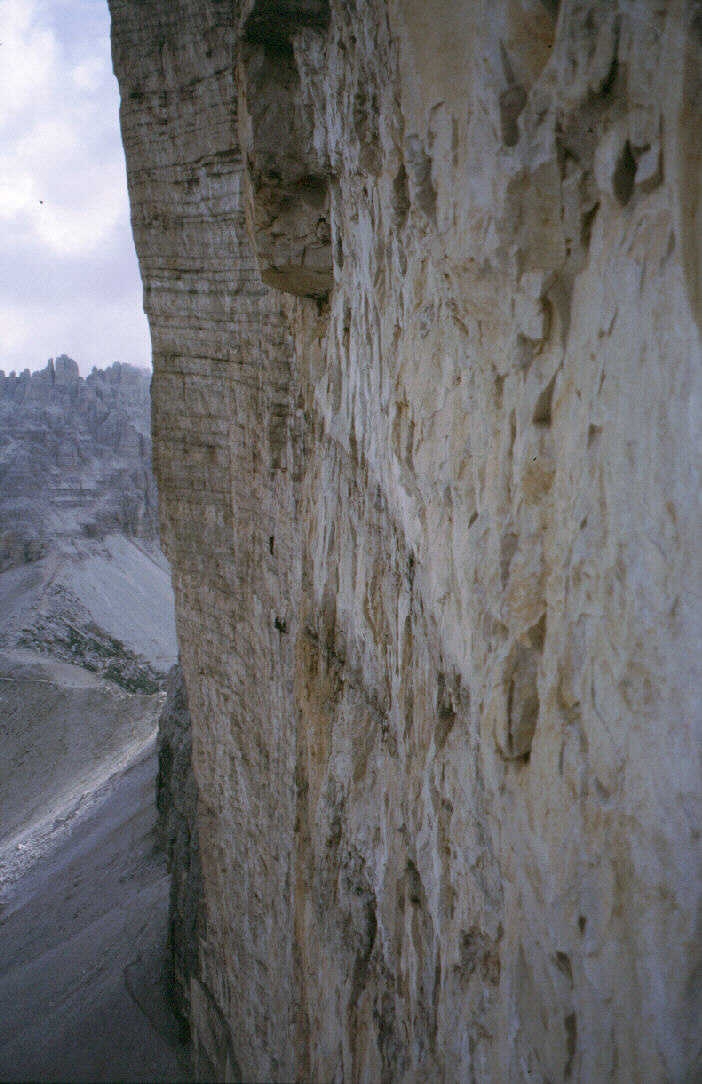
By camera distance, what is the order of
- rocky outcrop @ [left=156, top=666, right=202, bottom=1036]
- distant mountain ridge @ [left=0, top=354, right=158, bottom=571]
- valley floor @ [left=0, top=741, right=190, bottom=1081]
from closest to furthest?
valley floor @ [left=0, top=741, right=190, bottom=1081] < rocky outcrop @ [left=156, top=666, right=202, bottom=1036] < distant mountain ridge @ [left=0, top=354, right=158, bottom=571]

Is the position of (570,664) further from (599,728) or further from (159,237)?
(159,237)

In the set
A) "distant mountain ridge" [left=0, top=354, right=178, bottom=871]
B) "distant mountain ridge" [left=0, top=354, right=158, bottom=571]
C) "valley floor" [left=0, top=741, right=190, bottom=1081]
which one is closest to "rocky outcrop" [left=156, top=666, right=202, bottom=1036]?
"valley floor" [left=0, top=741, right=190, bottom=1081]

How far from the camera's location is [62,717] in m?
18.8

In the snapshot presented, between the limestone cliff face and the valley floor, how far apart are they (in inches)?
76.6

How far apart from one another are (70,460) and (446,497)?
3195cm

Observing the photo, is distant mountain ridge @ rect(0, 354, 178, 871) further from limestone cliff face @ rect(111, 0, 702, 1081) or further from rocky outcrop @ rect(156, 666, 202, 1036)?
limestone cliff face @ rect(111, 0, 702, 1081)

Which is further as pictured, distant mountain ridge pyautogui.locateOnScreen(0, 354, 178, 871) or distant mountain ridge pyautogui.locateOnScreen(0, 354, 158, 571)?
distant mountain ridge pyautogui.locateOnScreen(0, 354, 158, 571)

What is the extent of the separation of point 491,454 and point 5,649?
22943 mm

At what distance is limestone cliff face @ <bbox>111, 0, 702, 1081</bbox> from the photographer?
1.76 metres

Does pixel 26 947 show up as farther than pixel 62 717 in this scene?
No

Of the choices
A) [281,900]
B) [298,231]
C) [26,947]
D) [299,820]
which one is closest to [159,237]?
[298,231]

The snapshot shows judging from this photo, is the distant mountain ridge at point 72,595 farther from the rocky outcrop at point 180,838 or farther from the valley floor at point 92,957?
the rocky outcrop at point 180,838

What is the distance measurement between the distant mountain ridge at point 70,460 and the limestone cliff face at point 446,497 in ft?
80.1

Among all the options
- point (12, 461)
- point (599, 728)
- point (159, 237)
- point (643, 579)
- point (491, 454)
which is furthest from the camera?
point (12, 461)
